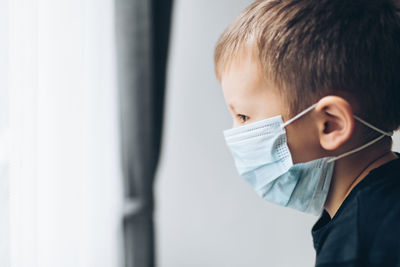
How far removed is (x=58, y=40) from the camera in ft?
3.02

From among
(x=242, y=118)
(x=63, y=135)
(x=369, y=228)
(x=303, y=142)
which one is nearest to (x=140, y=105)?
(x=63, y=135)

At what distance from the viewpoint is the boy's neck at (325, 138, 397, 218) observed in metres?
0.72

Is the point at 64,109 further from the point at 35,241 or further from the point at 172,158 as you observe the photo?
the point at 172,158

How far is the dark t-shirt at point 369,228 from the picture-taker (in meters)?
0.59

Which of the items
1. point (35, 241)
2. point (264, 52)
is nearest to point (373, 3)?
point (264, 52)

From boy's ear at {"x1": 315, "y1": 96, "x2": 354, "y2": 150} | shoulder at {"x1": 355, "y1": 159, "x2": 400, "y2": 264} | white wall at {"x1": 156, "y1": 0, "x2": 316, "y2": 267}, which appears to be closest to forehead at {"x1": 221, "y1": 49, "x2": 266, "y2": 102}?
boy's ear at {"x1": 315, "y1": 96, "x2": 354, "y2": 150}

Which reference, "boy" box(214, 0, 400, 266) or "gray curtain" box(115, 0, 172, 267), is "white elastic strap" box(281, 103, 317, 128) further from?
"gray curtain" box(115, 0, 172, 267)

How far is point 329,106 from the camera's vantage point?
0.66m

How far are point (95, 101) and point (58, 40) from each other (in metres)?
0.21

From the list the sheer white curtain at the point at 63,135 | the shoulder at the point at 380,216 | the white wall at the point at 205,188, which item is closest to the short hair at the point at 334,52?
the shoulder at the point at 380,216

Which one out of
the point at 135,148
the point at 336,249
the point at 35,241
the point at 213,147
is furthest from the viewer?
the point at 213,147

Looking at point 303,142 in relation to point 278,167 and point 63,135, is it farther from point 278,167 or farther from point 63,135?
point 63,135

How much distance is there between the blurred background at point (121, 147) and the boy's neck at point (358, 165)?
0.41 meters

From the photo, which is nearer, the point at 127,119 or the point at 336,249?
the point at 336,249
